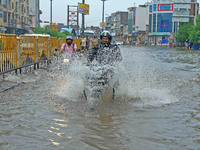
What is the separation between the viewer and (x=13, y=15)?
194 ft

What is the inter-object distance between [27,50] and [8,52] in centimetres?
223

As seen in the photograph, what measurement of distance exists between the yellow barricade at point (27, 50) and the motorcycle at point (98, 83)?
5923 millimetres

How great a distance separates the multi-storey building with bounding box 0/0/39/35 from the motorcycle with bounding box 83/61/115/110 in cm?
4058

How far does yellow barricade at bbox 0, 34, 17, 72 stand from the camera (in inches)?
389

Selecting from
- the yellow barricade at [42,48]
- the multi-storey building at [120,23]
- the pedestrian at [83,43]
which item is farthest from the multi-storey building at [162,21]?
the yellow barricade at [42,48]

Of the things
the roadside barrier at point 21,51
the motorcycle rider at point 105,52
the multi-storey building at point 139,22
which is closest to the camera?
the motorcycle rider at point 105,52

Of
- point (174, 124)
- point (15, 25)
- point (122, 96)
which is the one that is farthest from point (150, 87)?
point (15, 25)

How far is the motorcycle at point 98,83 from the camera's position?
6.13m

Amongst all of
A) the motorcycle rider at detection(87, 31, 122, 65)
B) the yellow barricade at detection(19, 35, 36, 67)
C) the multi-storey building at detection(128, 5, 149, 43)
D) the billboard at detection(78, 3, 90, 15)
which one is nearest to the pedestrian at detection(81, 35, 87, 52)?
the billboard at detection(78, 3, 90, 15)

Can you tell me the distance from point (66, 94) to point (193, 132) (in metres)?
3.76

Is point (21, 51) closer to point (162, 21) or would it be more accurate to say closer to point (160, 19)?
point (162, 21)

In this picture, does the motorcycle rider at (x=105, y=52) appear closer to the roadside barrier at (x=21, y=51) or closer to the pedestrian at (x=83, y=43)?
the roadside barrier at (x=21, y=51)

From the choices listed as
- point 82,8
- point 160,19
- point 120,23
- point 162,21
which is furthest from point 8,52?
point 120,23

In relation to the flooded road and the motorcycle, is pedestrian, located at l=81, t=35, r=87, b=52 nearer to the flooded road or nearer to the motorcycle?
the flooded road
